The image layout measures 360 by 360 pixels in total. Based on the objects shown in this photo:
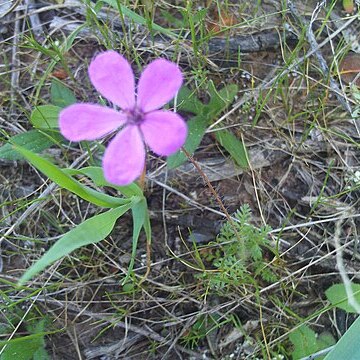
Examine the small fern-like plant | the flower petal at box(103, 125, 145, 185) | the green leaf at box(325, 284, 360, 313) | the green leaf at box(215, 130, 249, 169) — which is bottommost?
the green leaf at box(325, 284, 360, 313)

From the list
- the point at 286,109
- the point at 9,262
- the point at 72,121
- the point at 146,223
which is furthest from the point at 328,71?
the point at 9,262

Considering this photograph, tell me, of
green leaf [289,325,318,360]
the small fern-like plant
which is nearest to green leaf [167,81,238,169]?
the small fern-like plant

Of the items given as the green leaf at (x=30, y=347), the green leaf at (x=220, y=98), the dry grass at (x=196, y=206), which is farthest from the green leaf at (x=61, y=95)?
the green leaf at (x=30, y=347)

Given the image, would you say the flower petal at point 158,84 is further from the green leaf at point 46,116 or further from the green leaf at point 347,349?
the green leaf at point 347,349

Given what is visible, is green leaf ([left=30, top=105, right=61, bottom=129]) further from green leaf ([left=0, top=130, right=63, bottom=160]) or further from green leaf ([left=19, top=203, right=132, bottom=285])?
green leaf ([left=19, top=203, right=132, bottom=285])

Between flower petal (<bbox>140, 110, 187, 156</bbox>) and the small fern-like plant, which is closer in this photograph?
flower petal (<bbox>140, 110, 187, 156</bbox>)

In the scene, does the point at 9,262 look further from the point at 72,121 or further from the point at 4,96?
the point at 72,121

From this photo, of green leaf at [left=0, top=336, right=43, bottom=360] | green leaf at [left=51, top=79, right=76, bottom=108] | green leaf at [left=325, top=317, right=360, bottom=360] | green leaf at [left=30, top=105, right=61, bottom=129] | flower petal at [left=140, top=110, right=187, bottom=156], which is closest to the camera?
flower petal at [left=140, top=110, right=187, bottom=156]
